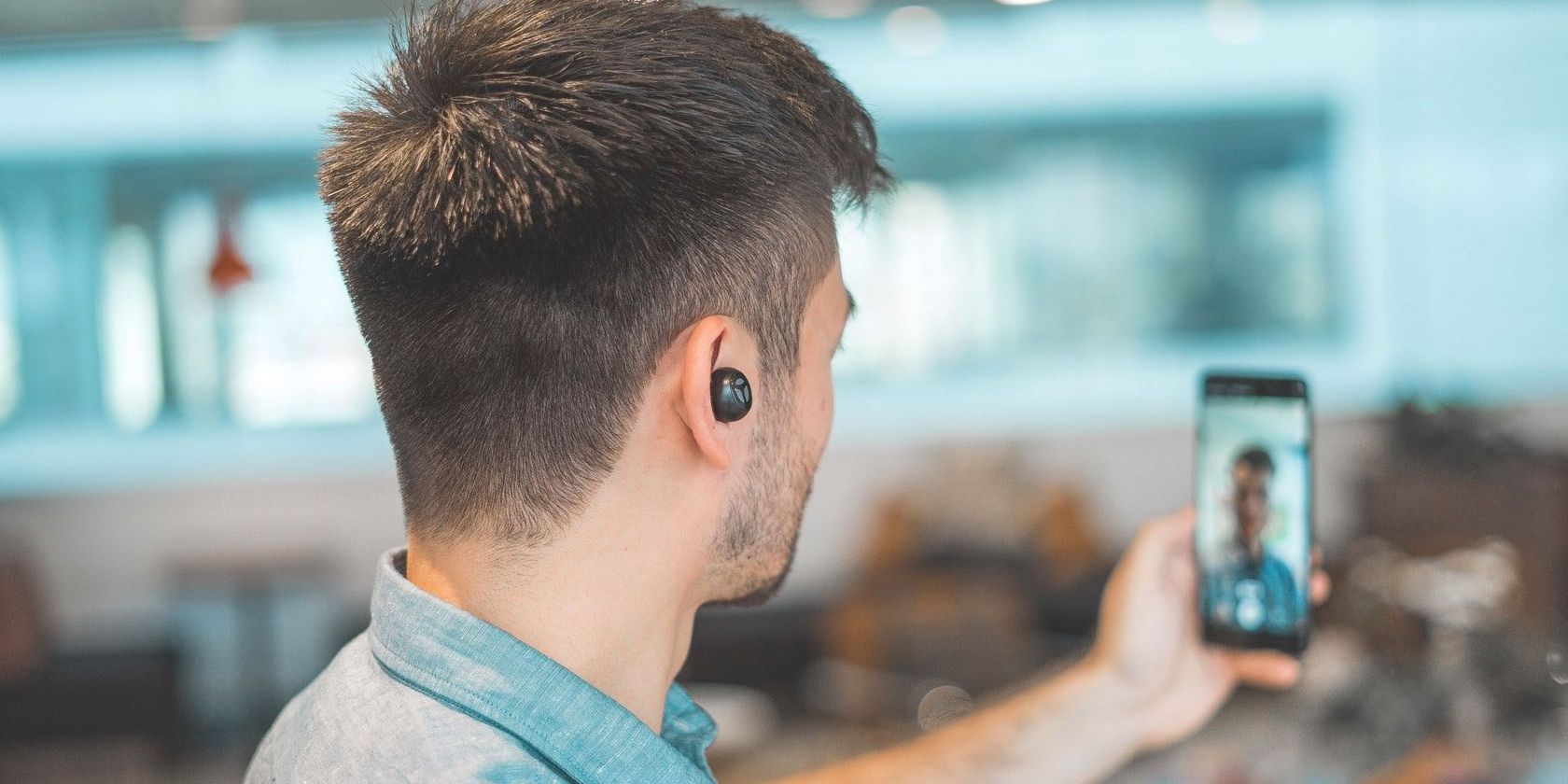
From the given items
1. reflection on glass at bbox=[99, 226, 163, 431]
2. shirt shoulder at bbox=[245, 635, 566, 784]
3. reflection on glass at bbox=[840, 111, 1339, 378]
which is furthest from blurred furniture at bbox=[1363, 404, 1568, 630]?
reflection on glass at bbox=[99, 226, 163, 431]

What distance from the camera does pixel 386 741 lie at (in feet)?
2.36

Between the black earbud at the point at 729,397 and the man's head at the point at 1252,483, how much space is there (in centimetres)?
70

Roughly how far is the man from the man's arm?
1.59 ft

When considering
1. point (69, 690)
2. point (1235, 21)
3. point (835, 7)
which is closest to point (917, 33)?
point (835, 7)

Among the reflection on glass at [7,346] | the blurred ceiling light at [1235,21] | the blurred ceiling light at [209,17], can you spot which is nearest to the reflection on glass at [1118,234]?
the blurred ceiling light at [1235,21]

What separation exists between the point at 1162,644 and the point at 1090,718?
0.35 feet

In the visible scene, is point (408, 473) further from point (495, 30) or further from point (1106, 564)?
point (1106, 564)

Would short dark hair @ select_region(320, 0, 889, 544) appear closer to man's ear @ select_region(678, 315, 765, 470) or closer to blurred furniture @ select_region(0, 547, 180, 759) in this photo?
man's ear @ select_region(678, 315, 765, 470)

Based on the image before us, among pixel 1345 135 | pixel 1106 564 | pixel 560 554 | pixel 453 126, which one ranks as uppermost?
pixel 1345 135

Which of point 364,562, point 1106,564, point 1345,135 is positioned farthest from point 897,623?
point 1345,135

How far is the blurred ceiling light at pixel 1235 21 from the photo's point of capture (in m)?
5.54

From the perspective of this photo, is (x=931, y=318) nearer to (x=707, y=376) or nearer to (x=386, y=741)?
(x=707, y=376)

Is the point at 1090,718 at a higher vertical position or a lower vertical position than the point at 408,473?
lower

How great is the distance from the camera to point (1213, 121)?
565 cm
